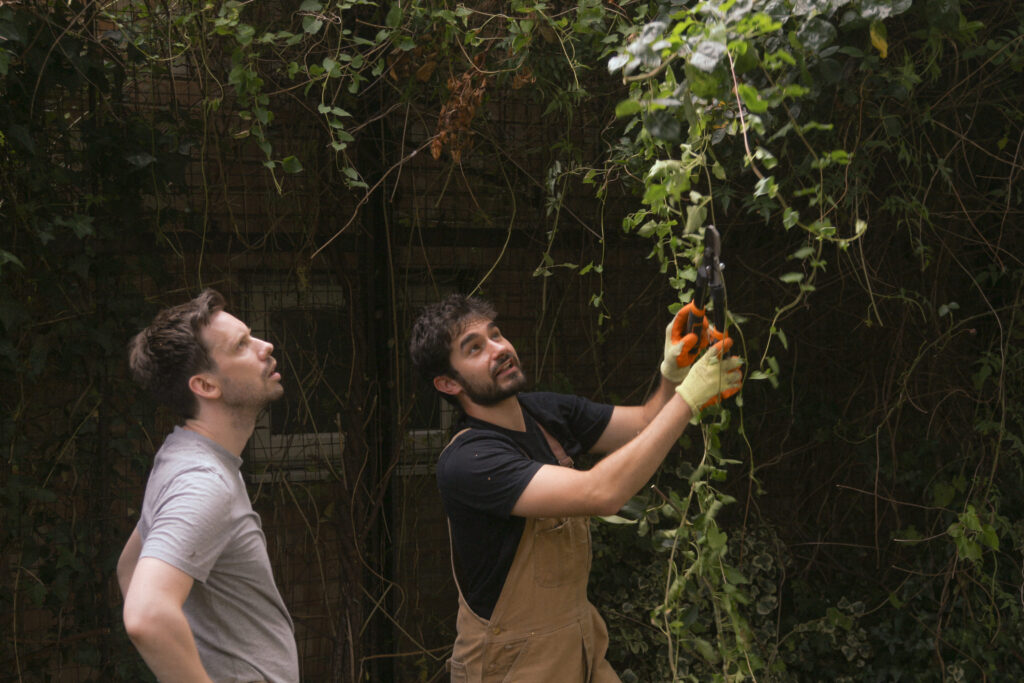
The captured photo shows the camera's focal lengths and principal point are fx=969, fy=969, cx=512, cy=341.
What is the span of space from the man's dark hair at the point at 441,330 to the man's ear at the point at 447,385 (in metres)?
0.01

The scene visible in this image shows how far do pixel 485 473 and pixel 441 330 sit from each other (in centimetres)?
42

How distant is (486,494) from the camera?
2260 millimetres

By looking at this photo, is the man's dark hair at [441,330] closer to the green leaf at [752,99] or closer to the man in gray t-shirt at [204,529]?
the man in gray t-shirt at [204,529]

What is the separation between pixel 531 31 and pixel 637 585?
193 centimetres

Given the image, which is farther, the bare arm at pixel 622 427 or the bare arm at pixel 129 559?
the bare arm at pixel 622 427

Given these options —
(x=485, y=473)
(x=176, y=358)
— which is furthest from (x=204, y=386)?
(x=485, y=473)

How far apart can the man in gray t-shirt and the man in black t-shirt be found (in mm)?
519

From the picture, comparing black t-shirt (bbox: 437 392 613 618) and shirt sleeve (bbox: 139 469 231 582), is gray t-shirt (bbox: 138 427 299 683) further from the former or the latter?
black t-shirt (bbox: 437 392 613 618)

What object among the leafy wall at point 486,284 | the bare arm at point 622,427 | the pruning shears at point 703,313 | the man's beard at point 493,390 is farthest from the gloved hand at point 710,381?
the bare arm at point 622,427

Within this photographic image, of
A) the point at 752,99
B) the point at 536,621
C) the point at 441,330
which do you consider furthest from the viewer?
the point at 441,330

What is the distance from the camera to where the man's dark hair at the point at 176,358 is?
2.00m

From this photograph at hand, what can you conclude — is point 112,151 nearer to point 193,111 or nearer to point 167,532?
point 193,111

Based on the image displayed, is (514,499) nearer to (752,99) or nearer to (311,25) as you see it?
(752,99)

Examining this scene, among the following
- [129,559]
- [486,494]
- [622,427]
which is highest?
[129,559]
